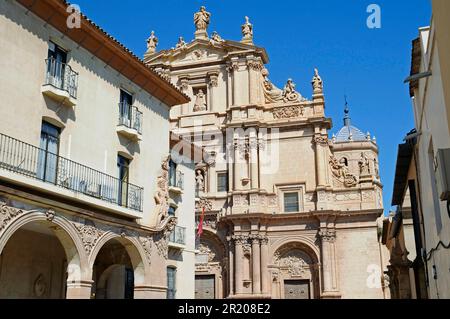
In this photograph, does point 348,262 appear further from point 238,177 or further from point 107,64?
point 107,64

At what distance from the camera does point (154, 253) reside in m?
18.7

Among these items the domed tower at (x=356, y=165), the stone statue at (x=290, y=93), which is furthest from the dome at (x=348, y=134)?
the stone statue at (x=290, y=93)

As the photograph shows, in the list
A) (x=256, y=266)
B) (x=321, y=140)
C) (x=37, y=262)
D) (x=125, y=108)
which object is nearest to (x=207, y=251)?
(x=256, y=266)

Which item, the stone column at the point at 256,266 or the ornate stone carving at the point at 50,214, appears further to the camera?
the stone column at the point at 256,266

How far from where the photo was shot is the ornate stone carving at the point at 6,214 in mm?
12177

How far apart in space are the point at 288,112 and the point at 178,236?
17.5 metres

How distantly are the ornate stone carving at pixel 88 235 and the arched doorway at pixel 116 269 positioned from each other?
1.15 meters

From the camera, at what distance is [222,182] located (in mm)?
37625

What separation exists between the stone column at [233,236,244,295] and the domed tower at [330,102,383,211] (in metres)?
7.25

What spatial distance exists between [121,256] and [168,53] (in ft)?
82.5

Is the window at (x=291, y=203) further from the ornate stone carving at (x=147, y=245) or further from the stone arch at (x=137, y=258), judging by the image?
the stone arch at (x=137, y=258)

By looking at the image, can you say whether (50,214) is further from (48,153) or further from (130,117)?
(130,117)

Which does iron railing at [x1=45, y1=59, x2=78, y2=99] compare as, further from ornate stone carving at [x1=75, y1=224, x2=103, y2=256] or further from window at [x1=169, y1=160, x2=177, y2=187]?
window at [x1=169, y1=160, x2=177, y2=187]
